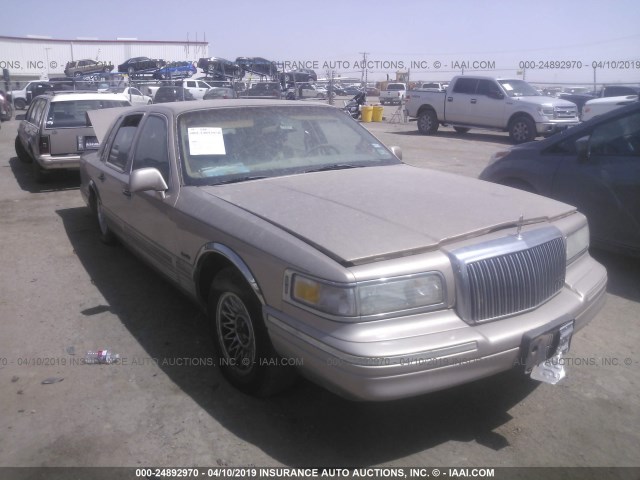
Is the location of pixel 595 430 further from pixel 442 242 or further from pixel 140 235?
pixel 140 235

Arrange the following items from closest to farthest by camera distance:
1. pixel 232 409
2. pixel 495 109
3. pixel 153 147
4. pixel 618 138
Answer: pixel 232 409 → pixel 153 147 → pixel 618 138 → pixel 495 109

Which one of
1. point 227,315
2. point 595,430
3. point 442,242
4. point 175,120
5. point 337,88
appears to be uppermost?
point 337,88

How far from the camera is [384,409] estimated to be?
126 inches

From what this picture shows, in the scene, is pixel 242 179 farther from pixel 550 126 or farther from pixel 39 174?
pixel 550 126

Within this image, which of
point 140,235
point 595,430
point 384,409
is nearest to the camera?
point 595,430

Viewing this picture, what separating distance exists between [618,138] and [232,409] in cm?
420

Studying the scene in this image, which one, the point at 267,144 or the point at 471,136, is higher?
the point at 267,144

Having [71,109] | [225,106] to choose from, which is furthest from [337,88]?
[225,106]

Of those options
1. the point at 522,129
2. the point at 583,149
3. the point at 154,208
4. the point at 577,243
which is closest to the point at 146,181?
the point at 154,208

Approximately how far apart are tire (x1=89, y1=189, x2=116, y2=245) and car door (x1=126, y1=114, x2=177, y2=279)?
4.20ft

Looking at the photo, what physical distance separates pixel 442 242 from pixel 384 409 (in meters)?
1.10

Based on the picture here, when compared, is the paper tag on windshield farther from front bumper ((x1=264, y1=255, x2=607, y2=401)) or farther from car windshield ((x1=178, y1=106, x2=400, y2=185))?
front bumper ((x1=264, y1=255, x2=607, y2=401))

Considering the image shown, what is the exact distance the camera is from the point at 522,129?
16.4 meters

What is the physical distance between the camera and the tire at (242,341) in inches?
120
